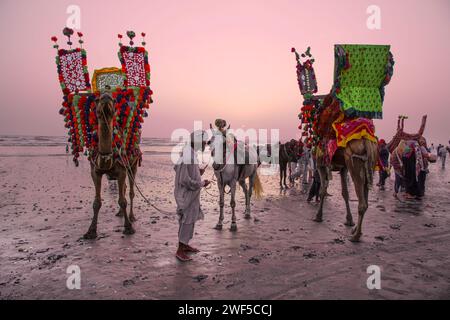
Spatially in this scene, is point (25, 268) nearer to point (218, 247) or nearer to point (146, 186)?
point (218, 247)

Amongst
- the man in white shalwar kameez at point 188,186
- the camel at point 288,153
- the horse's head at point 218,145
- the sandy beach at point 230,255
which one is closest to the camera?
the sandy beach at point 230,255

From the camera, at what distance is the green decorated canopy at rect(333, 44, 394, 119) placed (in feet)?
23.6

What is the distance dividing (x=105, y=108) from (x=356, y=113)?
20.0 feet

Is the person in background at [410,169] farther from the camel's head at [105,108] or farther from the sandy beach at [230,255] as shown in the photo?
the camel's head at [105,108]

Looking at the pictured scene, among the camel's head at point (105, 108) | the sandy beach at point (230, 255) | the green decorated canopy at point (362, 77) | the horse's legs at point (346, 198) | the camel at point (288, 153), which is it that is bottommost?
the sandy beach at point (230, 255)

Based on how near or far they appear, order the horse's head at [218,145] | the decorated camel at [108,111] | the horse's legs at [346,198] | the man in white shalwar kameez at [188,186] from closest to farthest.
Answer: the man in white shalwar kameez at [188,186] < the decorated camel at [108,111] < the horse's head at [218,145] < the horse's legs at [346,198]

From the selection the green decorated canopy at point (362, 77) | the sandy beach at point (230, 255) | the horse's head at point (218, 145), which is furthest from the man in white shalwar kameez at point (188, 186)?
the green decorated canopy at point (362, 77)

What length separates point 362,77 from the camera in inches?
291

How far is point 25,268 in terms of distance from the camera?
5.10 meters

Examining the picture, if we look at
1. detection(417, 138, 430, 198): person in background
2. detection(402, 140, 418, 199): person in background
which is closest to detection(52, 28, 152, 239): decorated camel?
detection(402, 140, 418, 199): person in background

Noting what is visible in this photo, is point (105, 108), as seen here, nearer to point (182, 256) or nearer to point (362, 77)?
point (182, 256)

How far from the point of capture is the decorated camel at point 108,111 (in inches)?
264

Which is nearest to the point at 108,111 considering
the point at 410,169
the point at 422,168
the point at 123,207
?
the point at 123,207

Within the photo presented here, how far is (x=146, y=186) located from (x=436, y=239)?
12625 mm
